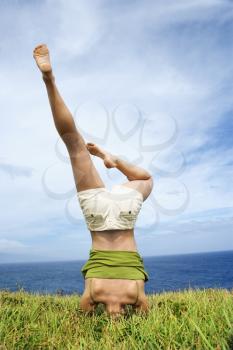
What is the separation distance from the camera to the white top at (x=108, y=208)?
6.50 meters

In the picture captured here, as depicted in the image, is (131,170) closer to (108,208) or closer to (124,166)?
(124,166)

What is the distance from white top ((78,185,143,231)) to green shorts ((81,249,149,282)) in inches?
Answer: 14.7

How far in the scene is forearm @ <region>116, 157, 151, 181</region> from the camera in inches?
282

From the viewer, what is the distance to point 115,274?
20.9 ft

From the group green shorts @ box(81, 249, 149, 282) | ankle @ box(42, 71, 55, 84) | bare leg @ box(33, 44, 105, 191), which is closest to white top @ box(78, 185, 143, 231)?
bare leg @ box(33, 44, 105, 191)

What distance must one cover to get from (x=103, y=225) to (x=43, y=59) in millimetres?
2462

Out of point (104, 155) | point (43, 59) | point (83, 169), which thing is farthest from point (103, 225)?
point (43, 59)

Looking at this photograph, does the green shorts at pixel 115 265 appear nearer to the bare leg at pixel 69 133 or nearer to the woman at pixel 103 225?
the woman at pixel 103 225

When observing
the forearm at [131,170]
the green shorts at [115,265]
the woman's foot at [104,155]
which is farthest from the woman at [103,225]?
the woman's foot at [104,155]

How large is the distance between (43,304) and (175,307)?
2269 millimetres

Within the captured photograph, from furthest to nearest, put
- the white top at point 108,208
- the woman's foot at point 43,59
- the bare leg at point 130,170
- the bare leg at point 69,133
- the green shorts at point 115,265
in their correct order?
the bare leg at point 130,170 → the white top at point 108,208 → the green shorts at point 115,265 → the woman's foot at point 43,59 → the bare leg at point 69,133

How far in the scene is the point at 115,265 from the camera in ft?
21.0

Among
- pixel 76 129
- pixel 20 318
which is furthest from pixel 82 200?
pixel 20 318

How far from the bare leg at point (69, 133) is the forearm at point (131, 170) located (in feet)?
1.88
